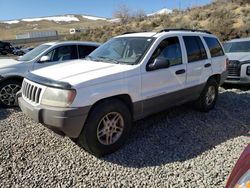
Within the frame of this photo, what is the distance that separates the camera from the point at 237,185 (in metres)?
1.76

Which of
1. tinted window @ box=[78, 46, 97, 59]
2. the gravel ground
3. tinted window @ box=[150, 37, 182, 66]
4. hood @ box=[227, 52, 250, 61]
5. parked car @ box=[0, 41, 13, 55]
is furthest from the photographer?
parked car @ box=[0, 41, 13, 55]

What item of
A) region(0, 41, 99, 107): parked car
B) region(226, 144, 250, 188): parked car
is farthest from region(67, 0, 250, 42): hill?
region(226, 144, 250, 188): parked car

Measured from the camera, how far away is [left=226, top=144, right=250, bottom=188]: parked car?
1719 millimetres

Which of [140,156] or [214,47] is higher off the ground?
[214,47]

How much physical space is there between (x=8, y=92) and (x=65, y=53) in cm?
187

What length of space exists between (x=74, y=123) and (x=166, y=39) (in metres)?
2.39

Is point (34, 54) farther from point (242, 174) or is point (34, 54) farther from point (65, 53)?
point (242, 174)

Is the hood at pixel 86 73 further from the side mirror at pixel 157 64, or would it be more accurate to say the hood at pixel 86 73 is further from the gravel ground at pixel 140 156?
the gravel ground at pixel 140 156

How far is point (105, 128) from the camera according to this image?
12.8 ft

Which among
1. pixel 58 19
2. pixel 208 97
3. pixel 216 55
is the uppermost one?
pixel 58 19

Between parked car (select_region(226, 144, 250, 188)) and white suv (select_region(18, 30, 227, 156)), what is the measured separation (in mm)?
2178

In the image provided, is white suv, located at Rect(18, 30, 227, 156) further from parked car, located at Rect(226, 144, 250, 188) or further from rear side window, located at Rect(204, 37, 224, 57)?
parked car, located at Rect(226, 144, 250, 188)

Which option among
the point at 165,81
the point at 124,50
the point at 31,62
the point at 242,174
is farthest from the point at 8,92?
the point at 242,174

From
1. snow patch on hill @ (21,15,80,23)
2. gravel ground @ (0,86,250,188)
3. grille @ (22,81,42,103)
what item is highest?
snow patch on hill @ (21,15,80,23)
